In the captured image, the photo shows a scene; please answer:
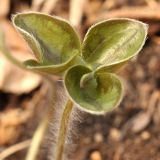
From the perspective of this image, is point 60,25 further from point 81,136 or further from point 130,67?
point 130,67

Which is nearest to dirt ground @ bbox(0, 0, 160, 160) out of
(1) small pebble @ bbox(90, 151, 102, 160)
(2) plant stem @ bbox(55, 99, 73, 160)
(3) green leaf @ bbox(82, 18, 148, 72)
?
(1) small pebble @ bbox(90, 151, 102, 160)

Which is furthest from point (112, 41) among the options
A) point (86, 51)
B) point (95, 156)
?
point (95, 156)

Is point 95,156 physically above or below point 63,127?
below

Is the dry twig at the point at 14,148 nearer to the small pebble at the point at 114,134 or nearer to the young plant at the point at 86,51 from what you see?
the small pebble at the point at 114,134

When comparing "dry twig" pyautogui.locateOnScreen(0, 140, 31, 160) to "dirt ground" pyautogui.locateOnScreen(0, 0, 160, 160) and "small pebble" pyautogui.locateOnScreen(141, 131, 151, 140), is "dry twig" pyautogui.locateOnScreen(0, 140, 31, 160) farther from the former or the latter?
"small pebble" pyautogui.locateOnScreen(141, 131, 151, 140)

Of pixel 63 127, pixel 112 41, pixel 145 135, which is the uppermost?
pixel 112 41

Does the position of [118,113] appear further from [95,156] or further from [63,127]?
[63,127]

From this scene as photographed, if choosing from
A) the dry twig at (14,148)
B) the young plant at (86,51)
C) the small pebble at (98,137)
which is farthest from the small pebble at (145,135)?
the young plant at (86,51)
